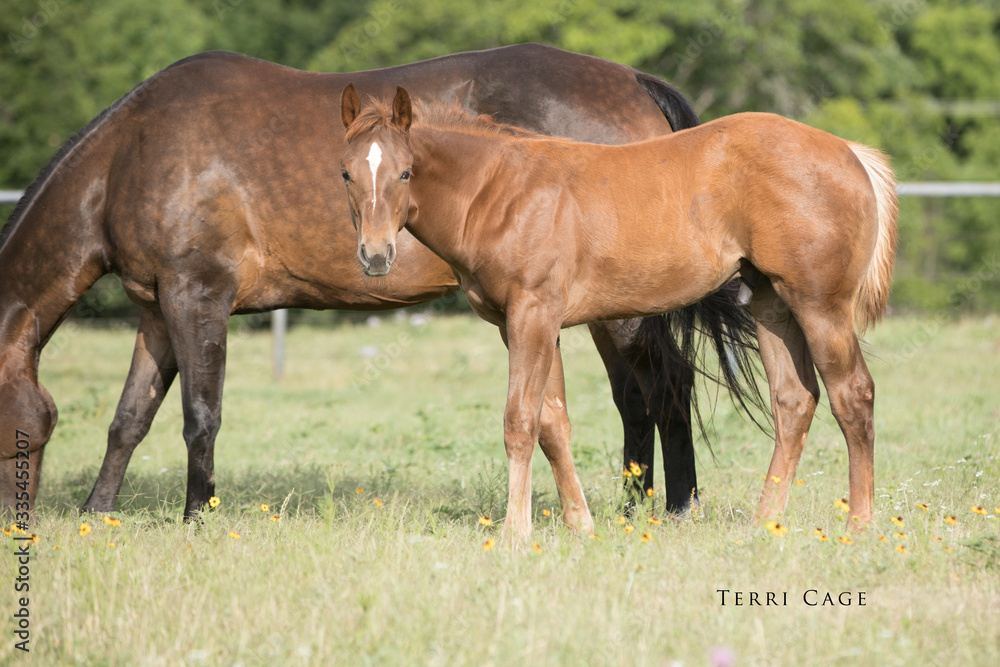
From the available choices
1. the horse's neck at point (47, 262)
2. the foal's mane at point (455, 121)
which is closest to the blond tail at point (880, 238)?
the foal's mane at point (455, 121)

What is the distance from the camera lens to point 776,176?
392 centimetres

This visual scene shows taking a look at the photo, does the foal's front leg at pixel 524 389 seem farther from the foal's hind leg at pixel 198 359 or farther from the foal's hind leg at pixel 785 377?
the foal's hind leg at pixel 198 359

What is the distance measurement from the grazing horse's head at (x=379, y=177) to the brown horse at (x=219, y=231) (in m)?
1.05

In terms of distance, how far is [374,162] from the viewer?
3.60m

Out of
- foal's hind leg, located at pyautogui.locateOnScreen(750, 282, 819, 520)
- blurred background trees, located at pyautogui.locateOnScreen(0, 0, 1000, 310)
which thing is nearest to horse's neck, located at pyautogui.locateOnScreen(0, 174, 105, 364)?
foal's hind leg, located at pyautogui.locateOnScreen(750, 282, 819, 520)

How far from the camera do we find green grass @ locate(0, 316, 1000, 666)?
2871 mm

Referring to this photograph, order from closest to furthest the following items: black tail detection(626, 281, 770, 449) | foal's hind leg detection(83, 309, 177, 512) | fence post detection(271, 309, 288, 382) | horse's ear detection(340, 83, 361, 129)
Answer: horse's ear detection(340, 83, 361, 129) < black tail detection(626, 281, 770, 449) < foal's hind leg detection(83, 309, 177, 512) < fence post detection(271, 309, 288, 382)

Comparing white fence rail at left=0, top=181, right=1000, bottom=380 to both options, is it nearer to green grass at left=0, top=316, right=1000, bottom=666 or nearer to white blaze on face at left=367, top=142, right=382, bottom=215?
green grass at left=0, top=316, right=1000, bottom=666

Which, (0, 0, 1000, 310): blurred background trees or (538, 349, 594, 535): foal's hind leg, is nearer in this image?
(538, 349, 594, 535): foal's hind leg

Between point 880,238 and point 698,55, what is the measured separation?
15.9 metres

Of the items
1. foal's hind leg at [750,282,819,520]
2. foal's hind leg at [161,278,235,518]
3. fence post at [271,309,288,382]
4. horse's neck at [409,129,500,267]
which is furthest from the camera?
fence post at [271,309,288,382]

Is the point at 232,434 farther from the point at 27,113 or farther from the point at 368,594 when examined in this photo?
the point at 27,113

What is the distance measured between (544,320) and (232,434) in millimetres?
4684

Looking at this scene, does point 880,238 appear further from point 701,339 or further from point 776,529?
point 776,529
